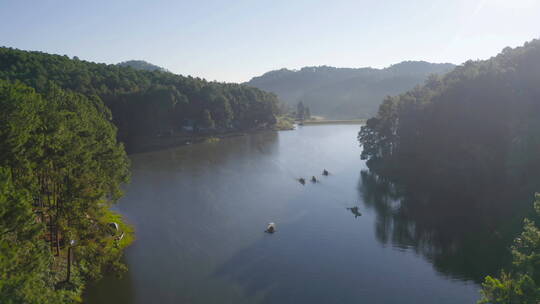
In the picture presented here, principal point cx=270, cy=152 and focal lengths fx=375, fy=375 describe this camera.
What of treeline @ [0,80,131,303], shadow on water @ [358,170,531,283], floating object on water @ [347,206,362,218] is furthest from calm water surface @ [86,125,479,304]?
treeline @ [0,80,131,303]

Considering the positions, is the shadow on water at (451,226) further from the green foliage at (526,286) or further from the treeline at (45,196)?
the treeline at (45,196)

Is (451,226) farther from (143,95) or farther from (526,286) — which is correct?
(143,95)

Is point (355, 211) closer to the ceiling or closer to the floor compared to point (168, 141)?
closer to the floor

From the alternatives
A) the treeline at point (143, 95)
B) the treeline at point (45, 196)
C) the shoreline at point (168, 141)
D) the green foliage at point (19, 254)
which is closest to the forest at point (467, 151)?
the treeline at point (45, 196)

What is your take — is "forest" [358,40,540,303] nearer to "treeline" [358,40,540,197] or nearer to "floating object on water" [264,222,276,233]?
"treeline" [358,40,540,197]

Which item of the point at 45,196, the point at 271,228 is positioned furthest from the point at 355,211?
the point at 45,196

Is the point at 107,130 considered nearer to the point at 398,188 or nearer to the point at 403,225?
the point at 403,225
